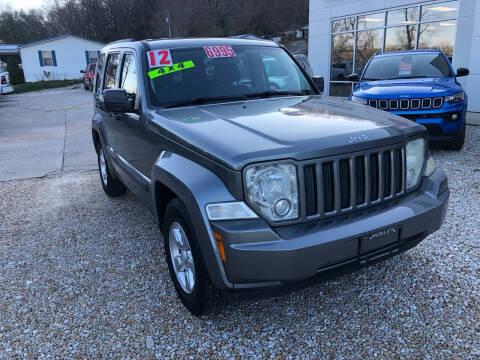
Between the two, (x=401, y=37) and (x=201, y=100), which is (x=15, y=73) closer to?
(x=401, y=37)

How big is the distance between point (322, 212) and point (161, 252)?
201cm

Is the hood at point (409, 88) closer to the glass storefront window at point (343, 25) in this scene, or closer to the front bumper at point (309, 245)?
the front bumper at point (309, 245)

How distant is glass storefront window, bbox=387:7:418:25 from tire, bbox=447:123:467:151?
7425 millimetres

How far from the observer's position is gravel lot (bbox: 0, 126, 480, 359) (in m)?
2.50

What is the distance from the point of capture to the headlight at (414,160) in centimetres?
271

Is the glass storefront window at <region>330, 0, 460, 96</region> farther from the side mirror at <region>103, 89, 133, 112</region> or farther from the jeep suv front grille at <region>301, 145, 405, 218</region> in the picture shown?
the side mirror at <region>103, 89, 133, 112</region>

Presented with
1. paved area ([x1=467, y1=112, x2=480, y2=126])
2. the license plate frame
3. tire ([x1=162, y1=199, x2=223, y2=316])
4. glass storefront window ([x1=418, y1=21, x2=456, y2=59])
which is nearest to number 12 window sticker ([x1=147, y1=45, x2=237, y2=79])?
tire ([x1=162, y1=199, x2=223, y2=316])

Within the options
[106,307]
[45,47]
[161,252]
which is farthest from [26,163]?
[45,47]

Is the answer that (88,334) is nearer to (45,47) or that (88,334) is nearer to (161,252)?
(161,252)

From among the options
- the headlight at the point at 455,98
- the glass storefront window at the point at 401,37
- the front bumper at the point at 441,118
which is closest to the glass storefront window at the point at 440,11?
the glass storefront window at the point at 401,37

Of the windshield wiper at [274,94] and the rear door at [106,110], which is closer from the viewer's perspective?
the windshield wiper at [274,94]

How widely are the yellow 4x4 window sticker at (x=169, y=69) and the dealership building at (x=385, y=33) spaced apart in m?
9.91

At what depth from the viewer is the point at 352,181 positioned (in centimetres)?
234

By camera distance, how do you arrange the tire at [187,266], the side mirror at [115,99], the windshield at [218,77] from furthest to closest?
the windshield at [218,77]
the side mirror at [115,99]
the tire at [187,266]
